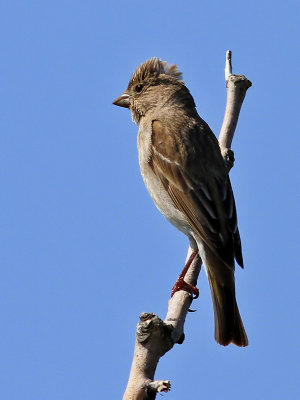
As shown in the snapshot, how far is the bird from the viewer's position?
237 inches

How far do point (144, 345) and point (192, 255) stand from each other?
7.95 ft

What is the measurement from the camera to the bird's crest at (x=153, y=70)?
7832 mm

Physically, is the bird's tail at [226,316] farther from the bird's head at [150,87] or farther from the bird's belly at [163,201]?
the bird's head at [150,87]

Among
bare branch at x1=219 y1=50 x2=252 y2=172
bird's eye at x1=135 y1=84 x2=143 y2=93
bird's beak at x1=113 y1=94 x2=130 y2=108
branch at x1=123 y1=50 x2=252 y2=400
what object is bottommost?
branch at x1=123 y1=50 x2=252 y2=400

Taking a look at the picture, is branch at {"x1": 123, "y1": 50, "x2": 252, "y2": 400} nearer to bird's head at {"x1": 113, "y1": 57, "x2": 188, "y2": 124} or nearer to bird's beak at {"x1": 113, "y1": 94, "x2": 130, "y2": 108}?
bird's head at {"x1": 113, "y1": 57, "x2": 188, "y2": 124}

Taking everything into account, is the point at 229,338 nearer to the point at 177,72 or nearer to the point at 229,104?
the point at 229,104

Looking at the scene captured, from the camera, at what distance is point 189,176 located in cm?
662

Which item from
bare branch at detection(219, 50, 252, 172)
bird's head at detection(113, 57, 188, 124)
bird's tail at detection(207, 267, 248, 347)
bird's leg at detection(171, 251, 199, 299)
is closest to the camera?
bird's tail at detection(207, 267, 248, 347)

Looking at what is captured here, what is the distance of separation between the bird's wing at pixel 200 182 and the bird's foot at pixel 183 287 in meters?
0.35

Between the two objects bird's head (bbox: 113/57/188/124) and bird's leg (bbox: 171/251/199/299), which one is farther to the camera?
bird's head (bbox: 113/57/188/124)

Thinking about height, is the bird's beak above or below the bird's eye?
below

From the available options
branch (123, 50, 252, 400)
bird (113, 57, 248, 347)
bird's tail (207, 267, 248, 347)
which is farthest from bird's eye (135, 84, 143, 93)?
branch (123, 50, 252, 400)

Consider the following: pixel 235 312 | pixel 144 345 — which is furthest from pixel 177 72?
pixel 144 345

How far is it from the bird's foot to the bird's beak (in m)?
2.52
